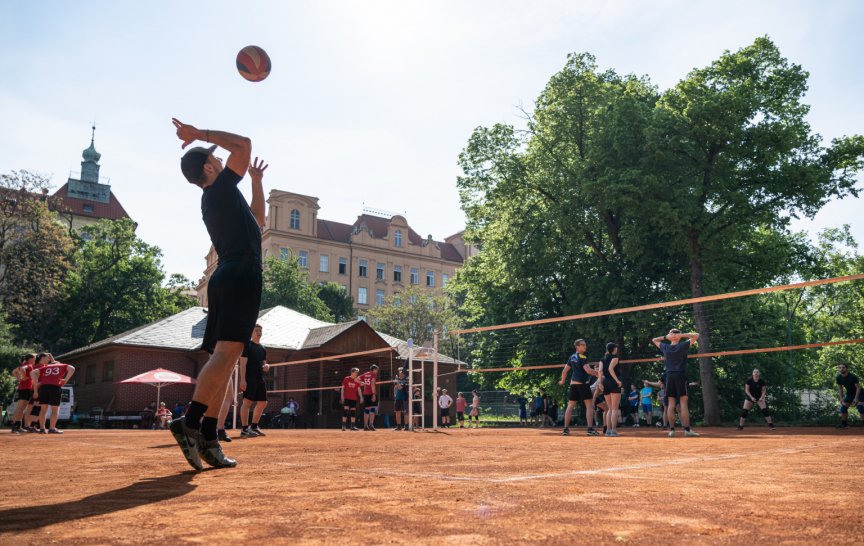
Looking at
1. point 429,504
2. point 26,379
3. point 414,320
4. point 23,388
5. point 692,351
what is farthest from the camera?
point 414,320

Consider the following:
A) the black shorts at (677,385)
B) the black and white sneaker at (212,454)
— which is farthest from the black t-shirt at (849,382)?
the black and white sneaker at (212,454)

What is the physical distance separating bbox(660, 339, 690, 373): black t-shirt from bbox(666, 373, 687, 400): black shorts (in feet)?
0.37

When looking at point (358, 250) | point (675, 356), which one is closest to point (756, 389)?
point (675, 356)

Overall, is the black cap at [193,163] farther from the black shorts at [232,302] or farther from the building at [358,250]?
the building at [358,250]

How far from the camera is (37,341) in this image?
4419cm

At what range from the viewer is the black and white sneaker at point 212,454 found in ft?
15.3

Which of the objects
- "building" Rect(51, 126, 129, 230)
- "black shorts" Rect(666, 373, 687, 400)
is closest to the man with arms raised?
"black shorts" Rect(666, 373, 687, 400)

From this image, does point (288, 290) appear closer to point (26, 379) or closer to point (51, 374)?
point (26, 379)

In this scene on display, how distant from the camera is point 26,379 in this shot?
15.6 meters

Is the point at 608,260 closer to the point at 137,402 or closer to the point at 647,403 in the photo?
the point at 647,403

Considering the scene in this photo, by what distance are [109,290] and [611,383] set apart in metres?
41.9

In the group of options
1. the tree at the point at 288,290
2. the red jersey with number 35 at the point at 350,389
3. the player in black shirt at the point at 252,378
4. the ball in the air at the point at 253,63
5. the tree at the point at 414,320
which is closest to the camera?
the ball in the air at the point at 253,63

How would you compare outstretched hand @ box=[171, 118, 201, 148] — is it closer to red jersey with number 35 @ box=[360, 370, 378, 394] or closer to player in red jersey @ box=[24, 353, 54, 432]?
player in red jersey @ box=[24, 353, 54, 432]

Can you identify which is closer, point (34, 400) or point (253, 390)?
point (253, 390)
